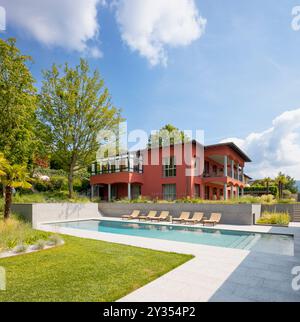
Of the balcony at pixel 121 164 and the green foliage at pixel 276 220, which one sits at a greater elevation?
the balcony at pixel 121 164

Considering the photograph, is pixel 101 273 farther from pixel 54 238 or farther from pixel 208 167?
pixel 208 167

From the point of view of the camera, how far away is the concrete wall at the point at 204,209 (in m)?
16.4

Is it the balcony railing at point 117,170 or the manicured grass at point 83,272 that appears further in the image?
the balcony railing at point 117,170

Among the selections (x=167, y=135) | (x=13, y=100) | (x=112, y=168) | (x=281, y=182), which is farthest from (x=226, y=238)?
(x=167, y=135)

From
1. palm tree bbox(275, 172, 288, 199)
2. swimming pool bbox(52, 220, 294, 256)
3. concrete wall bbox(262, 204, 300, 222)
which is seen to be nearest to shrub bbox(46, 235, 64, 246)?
swimming pool bbox(52, 220, 294, 256)

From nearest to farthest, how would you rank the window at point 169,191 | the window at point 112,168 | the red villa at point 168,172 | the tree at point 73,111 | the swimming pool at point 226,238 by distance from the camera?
1. the swimming pool at point 226,238
2. the tree at point 73,111
3. the red villa at point 168,172
4. the window at point 169,191
5. the window at point 112,168

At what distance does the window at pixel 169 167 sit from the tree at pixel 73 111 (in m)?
7.60

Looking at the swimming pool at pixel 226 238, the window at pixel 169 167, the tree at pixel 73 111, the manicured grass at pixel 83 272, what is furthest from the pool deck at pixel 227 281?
the tree at pixel 73 111

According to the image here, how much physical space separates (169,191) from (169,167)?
8.57 feet

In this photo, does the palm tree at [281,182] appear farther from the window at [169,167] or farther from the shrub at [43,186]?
the shrub at [43,186]

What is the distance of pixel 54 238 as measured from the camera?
9.36m

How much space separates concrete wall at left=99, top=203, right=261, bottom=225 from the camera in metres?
16.4
